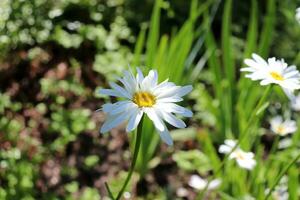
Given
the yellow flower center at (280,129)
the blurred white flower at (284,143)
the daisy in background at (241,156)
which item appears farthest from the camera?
the blurred white flower at (284,143)

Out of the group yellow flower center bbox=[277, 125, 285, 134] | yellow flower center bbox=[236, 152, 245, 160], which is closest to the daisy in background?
yellow flower center bbox=[236, 152, 245, 160]

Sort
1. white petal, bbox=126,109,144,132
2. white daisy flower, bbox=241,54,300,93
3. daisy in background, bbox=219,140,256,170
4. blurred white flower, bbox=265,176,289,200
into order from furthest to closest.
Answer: blurred white flower, bbox=265,176,289,200, daisy in background, bbox=219,140,256,170, white daisy flower, bbox=241,54,300,93, white petal, bbox=126,109,144,132

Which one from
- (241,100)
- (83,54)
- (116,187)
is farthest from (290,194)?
(83,54)

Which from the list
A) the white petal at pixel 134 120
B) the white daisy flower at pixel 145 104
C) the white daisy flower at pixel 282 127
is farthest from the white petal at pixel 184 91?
the white daisy flower at pixel 282 127

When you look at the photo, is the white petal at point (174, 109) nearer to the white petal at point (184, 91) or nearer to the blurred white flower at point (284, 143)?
the white petal at point (184, 91)

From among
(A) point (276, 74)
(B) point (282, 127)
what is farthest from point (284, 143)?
(A) point (276, 74)

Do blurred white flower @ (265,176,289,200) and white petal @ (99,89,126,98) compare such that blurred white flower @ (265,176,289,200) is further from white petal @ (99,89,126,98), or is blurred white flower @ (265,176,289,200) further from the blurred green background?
white petal @ (99,89,126,98)

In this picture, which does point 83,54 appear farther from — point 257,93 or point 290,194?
point 290,194
